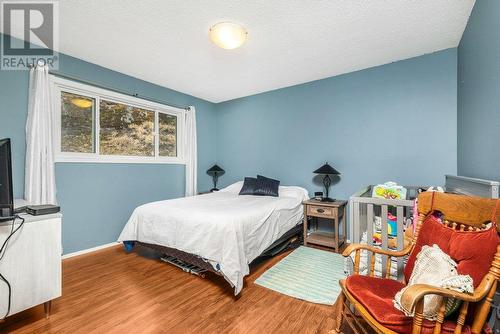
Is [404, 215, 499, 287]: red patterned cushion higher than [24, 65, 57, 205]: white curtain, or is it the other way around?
[24, 65, 57, 205]: white curtain

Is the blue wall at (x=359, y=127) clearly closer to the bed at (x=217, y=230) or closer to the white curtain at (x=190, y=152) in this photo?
the white curtain at (x=190, y=152)

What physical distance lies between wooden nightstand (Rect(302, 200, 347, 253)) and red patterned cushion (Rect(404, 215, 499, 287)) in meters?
1.62

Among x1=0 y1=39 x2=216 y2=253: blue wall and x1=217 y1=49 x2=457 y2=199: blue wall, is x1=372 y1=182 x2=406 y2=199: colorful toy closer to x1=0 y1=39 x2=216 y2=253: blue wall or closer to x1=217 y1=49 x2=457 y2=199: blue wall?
x1=217 y1=49 x2=457 y2=199: blue wall

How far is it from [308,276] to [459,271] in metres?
1.44

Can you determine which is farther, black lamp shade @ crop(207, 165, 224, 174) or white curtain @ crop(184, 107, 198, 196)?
black lamp shade @ crop(207, 165, 224, 174)

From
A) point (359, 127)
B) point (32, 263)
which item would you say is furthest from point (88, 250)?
point (359, 127)

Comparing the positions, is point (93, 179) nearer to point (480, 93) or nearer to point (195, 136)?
point (195, 136)

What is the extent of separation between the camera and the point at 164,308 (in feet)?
6.06

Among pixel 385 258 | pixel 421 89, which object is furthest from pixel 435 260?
pixel 421 89

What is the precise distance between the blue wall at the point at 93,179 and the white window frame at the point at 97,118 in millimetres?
89

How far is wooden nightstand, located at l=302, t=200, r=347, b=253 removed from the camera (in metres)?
2.99

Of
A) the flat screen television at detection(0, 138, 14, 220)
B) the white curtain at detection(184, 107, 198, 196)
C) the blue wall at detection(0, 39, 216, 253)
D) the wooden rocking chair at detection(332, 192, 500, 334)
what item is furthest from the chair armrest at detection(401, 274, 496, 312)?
the white curtain at detection(184, 107, 198, 196)

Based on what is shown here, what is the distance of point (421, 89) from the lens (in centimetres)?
282

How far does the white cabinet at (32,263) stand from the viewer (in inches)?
59.8
